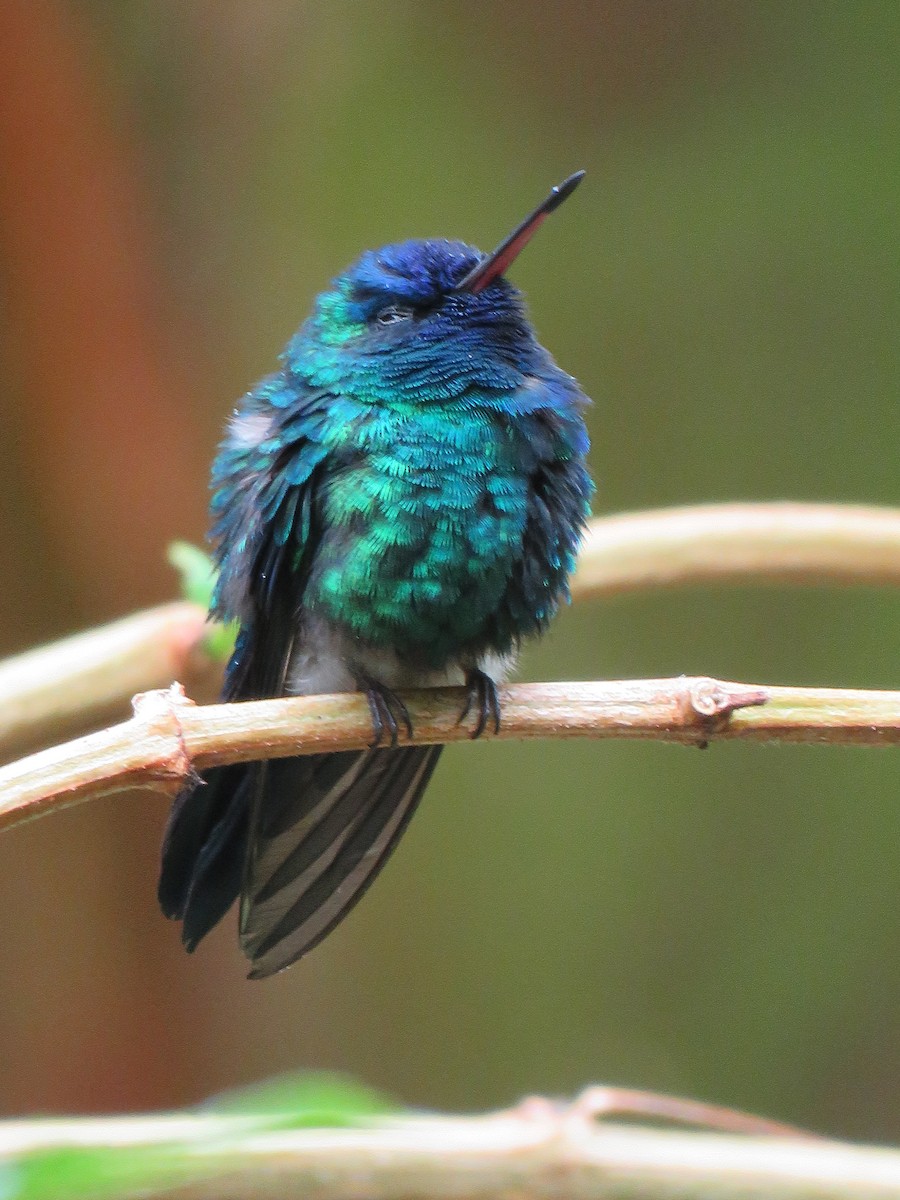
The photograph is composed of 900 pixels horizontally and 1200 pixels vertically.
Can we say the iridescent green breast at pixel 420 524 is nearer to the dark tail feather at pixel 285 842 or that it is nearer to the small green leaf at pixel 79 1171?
the dark tail feather at pixel 285 842

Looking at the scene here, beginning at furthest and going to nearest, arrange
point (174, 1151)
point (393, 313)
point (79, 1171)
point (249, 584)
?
1. point (393, 313)
2. point (249, 584)
3. point (174, 1151)
4. point (79, 1171)

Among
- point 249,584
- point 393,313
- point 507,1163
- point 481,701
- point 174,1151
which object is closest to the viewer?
point 174,1151

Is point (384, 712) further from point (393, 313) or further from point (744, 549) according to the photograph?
point (744, 549)

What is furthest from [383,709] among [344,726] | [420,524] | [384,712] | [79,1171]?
[79,1171]

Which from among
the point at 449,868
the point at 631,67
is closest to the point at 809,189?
the point at 631,67

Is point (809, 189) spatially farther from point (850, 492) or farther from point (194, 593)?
point (194, 593)

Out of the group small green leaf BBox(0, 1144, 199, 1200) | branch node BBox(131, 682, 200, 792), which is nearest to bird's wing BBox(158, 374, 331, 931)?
branch node BBox(131, 682, 200, 792)

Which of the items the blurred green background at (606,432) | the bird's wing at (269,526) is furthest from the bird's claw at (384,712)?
the blurred green background at (606,432)
